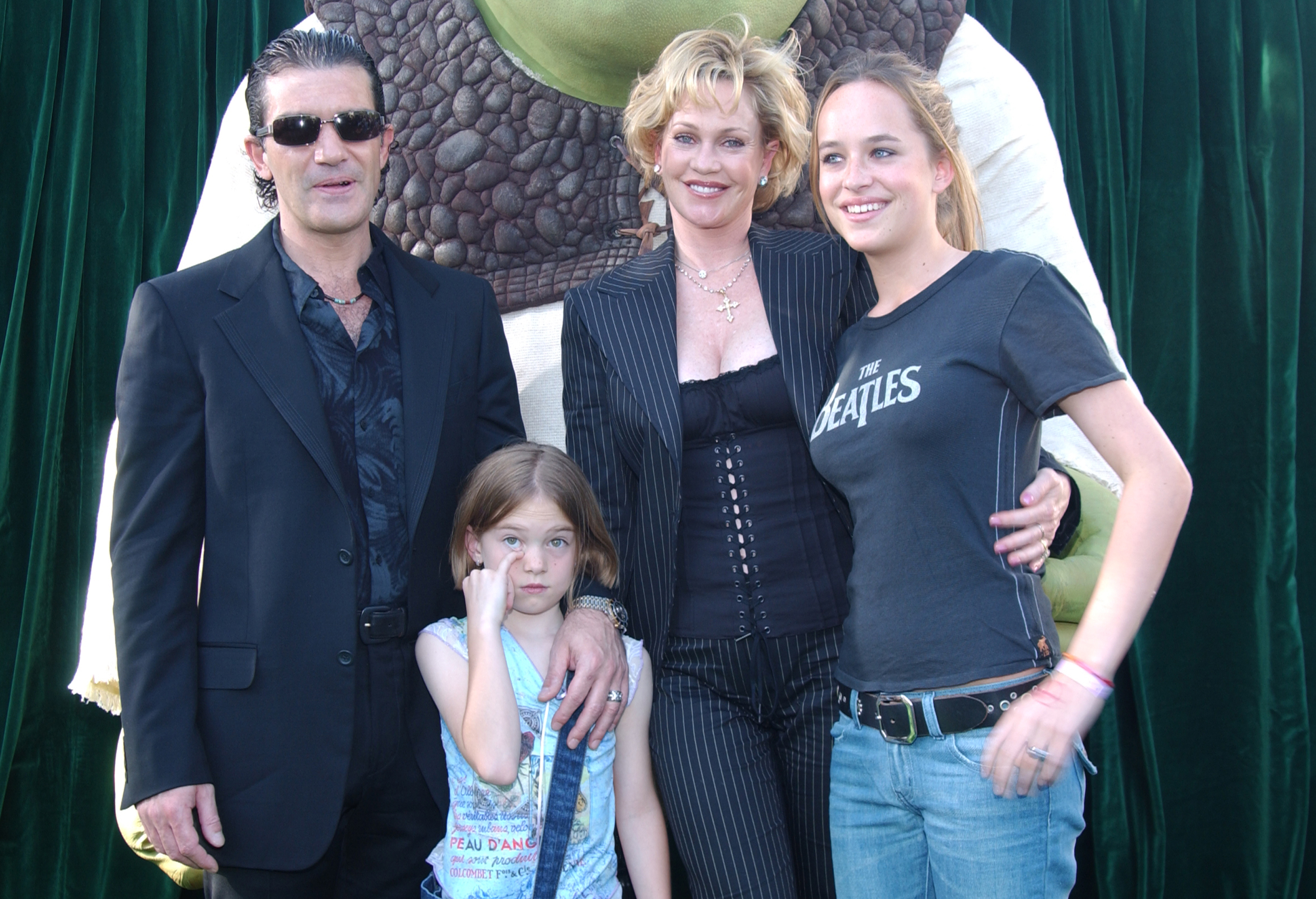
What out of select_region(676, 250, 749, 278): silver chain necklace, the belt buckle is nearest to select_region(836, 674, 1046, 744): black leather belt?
the belt buckle

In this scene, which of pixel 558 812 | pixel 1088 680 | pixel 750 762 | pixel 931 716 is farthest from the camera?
pixel 750 762

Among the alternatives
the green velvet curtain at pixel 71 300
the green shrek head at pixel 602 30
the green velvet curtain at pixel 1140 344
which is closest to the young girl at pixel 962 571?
the green shrek head at pixel 602 30

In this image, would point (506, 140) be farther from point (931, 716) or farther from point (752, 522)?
point (931, 716)

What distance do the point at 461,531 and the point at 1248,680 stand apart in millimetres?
2115

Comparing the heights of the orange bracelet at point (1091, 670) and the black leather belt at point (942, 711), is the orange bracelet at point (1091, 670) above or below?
above

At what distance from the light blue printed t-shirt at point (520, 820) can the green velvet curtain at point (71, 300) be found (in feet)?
4.40

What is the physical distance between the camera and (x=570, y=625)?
4.77ft

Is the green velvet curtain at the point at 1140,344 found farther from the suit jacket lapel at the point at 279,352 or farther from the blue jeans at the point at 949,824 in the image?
the blue jeans at the point at 949,824

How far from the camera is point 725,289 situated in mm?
1634

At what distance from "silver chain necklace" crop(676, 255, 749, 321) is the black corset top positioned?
0.43ft

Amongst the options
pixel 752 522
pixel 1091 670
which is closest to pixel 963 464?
pixel 1091 670

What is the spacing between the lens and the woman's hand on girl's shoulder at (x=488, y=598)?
1338mm

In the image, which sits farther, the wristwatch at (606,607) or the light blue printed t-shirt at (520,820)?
the wristwatch at (606,607)

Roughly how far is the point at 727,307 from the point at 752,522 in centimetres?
35
